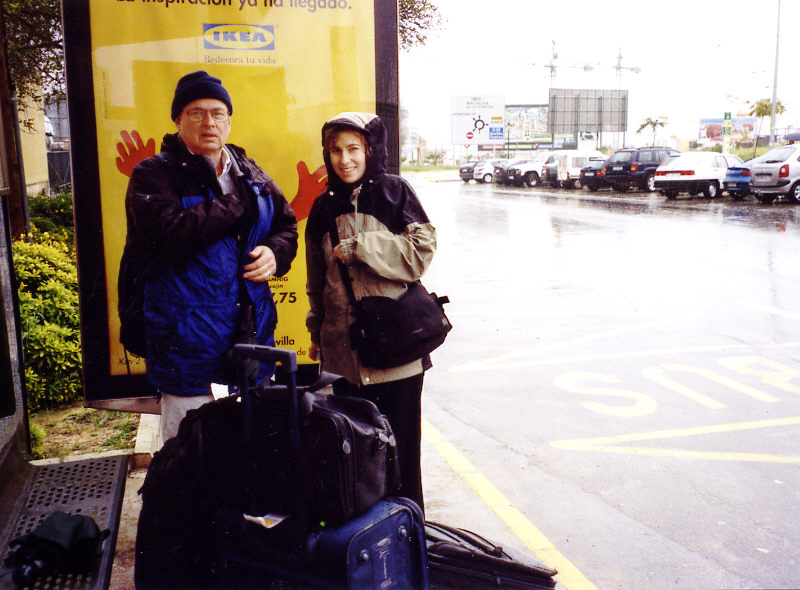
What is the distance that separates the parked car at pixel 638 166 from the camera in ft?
96.3

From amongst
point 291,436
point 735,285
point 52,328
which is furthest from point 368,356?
point 735,285

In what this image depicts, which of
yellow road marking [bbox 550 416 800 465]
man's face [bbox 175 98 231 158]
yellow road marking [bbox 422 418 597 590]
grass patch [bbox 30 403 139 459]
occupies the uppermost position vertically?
man's face [bbox 175 98 231 158]

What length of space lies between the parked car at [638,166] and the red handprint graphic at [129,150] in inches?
1104

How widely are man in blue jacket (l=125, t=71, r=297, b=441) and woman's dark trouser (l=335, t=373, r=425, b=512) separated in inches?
20.6

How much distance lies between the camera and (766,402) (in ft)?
17.9

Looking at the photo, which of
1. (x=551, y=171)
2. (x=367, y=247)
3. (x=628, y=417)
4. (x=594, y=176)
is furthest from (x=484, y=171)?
(x=367, y=247)

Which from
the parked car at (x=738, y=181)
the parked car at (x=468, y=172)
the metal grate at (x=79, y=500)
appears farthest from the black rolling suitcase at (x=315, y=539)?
the parked car at (x=468, y=172)

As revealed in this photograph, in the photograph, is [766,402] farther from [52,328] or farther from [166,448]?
[52,328]

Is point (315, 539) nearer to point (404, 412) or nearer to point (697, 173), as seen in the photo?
point (404, 412)

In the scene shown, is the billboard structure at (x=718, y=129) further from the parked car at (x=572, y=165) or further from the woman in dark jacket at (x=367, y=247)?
the woman in dark jacket at (x=367, y=247)

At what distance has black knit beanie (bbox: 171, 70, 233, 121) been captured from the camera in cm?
281

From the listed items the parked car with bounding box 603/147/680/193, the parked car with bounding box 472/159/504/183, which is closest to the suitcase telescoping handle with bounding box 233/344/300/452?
the parked car with bounding box 603/147/680/193

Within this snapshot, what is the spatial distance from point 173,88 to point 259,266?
4.11ft

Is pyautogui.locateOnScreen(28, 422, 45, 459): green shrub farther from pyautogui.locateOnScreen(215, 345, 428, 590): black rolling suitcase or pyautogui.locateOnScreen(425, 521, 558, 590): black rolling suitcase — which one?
pyautogui.locateOnScreen(425, 521, 558, 590): black rolling suitcase
